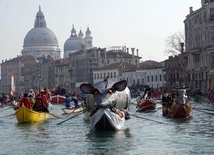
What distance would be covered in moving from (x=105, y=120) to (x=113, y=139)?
4.40 ft

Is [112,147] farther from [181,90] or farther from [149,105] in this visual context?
[149,105]

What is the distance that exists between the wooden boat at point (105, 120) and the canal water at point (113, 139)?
24 centimetres

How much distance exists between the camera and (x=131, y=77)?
492 ft

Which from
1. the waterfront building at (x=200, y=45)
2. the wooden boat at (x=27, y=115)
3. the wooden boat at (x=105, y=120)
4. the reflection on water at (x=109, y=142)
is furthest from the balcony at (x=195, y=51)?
the wooden boat at (x=105, y=120)

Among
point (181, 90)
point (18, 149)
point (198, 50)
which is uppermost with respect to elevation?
point (198, 50)

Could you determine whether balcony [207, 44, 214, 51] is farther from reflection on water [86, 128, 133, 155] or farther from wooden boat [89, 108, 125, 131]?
wooden boat [89, 108, 125, 131]

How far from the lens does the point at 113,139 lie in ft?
83.8

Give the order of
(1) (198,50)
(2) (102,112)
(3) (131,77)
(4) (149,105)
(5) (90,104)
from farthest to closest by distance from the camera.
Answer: (3) (131,77)
(1) (198,50)
(4) (149,105)
(5) (90,104)
(2) (102,112)

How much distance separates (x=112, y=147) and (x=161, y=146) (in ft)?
5.42

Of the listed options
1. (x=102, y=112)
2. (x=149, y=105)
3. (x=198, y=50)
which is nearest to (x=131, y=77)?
(x=198, y=50)

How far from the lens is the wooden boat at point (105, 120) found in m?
26.4

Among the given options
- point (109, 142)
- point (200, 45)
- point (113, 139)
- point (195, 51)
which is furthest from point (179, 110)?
point (195, 51)

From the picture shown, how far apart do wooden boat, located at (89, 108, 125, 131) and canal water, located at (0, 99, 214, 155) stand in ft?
0.78

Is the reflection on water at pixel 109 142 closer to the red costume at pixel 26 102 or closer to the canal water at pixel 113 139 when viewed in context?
the canal water at pixel 113 139
